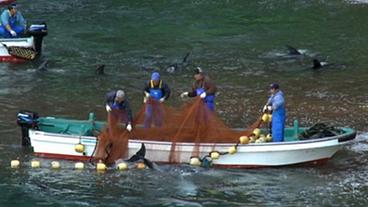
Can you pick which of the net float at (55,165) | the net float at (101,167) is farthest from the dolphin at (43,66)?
the net float at (101,167)

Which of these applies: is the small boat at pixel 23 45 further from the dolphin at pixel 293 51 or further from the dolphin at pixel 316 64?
the dolphin at pixel 316 64

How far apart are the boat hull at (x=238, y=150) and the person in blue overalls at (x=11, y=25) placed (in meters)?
12.1

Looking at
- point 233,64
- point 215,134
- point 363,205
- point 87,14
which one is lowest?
point 363,205

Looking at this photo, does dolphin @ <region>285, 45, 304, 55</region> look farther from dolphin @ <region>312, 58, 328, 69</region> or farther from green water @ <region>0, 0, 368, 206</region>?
dolphin @ <region>312, 58, 328, 69</region>

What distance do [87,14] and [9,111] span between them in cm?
1758

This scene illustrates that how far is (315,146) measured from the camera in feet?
64.3

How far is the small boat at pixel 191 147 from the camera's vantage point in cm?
1966

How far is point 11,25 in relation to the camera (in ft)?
105

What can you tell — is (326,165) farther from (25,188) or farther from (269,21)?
(269,21)

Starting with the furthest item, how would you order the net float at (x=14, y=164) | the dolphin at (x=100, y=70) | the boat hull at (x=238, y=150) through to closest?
the dolphin at (x=100, y=70), the net float at (x=14, y=164), the boat hull at (x=238, y=150)

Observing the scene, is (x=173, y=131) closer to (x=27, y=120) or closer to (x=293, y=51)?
(x=27, y=120)

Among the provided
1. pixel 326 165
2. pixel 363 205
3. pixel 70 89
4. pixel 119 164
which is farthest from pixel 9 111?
pixel 363 205

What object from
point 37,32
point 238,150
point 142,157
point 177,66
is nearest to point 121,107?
point 142,157

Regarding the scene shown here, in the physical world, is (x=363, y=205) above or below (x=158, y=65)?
below
